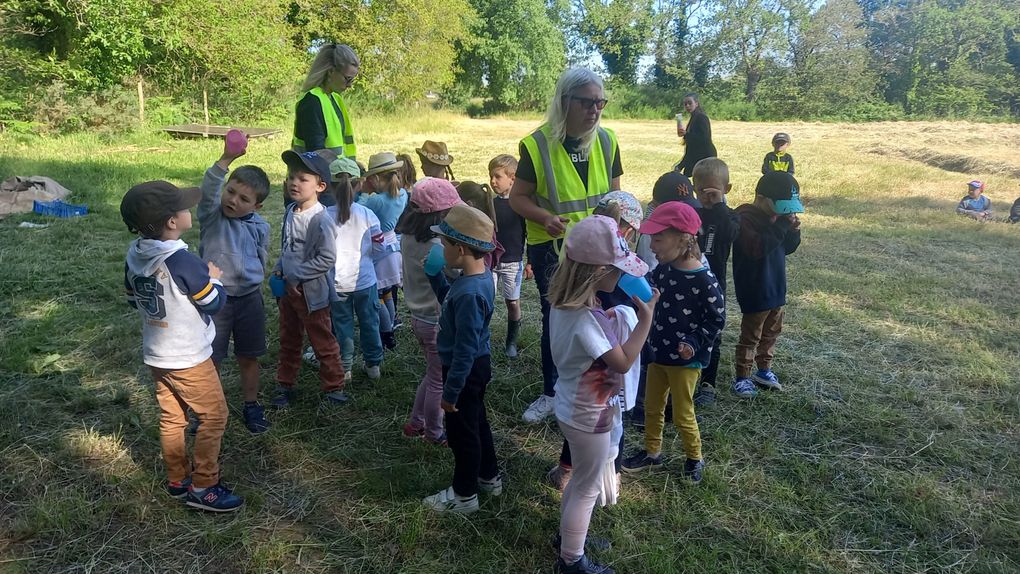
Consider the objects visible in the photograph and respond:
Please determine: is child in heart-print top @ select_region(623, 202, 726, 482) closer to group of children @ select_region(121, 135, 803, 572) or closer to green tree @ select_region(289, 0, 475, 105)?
group of children @ select_region(121, 135, 803, 572)

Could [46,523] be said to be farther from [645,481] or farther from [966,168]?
[966,168]

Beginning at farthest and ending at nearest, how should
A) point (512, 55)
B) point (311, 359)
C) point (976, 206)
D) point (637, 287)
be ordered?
point (512, 55) → point (976, 206) → point (311, 359) → point (637, 287)

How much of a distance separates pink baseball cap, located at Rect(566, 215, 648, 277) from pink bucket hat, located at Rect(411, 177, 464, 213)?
1.14 m

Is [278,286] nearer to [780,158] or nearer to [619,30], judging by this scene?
[780,158]

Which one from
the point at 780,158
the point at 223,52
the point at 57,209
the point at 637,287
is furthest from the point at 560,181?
the point at 223,52

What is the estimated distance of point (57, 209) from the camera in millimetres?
8930

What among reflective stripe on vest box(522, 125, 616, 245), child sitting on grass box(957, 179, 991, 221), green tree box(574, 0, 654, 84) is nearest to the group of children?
reflective stripe on vest box(522, 125, 616, 245)

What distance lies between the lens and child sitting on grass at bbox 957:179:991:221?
10.8 meters

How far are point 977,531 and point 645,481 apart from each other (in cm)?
166

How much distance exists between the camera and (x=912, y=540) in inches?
A: 120

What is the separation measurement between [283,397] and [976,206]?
12235 millimetres

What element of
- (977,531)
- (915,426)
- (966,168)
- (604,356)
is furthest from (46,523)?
(966,168)

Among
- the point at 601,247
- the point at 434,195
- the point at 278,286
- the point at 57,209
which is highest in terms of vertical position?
the point at 434,195

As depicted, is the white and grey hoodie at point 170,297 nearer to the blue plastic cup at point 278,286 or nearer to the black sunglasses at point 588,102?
the blue plastic cup at point 278,286
